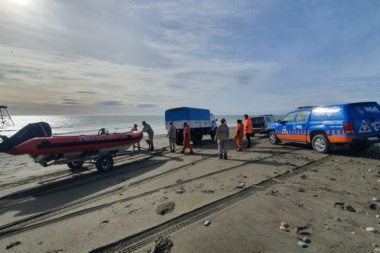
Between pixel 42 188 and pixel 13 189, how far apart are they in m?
1.09

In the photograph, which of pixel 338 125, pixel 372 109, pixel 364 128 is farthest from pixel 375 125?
pixel 338 125

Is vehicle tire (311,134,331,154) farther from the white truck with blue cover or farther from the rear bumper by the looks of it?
the white truck with blue cover

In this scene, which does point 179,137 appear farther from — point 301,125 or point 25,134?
point 25,134

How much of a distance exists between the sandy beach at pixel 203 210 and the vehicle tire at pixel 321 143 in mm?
1553

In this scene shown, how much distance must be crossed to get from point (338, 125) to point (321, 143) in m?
1.33

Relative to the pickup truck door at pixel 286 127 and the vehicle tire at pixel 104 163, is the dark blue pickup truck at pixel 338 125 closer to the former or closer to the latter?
the pickup truck door at pixel 286 127

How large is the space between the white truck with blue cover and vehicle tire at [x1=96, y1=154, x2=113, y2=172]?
7.12 metres

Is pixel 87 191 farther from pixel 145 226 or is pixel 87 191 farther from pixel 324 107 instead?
pixel 324 107

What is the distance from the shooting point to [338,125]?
957 centimetres

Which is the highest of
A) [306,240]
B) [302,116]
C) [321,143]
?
[302,116]

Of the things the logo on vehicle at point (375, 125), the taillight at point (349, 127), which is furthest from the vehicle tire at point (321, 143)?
the logo on vehicle at point (375, 125)

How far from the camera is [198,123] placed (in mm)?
17203

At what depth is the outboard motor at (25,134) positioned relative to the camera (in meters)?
8.01

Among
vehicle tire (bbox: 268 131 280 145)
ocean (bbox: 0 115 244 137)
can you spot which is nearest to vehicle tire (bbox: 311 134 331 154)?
vehicle tire (bbox: 268 131 280 145)
